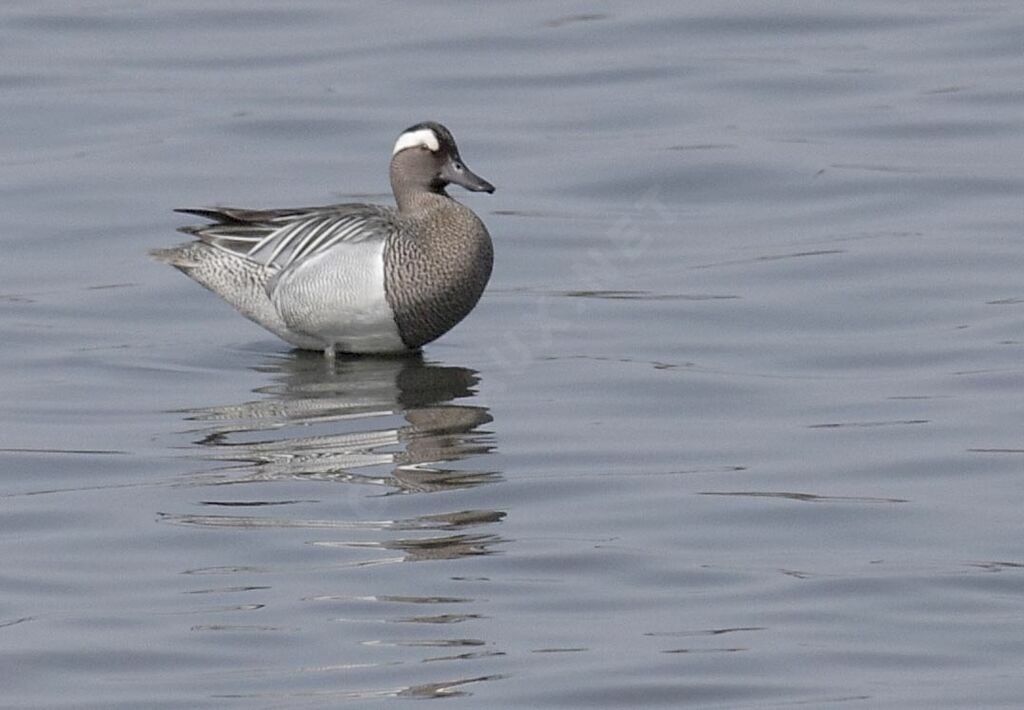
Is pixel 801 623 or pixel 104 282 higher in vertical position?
pixel 104 282

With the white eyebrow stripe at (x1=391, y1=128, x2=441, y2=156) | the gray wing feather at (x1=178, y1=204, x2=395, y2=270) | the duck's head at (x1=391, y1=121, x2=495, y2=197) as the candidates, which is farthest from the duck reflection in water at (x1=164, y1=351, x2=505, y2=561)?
the white eyebrow stripe at (x1=391, y1=128, x2=441, y2=156)

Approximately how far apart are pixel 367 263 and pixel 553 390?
1.16 metres

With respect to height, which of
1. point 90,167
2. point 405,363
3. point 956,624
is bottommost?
point 956,624

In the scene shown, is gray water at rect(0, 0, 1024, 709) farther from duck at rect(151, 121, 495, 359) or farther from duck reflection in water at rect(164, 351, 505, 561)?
duck at rect(151, 121, 495, 359)

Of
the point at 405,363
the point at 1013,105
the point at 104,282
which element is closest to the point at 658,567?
the point at 405,363

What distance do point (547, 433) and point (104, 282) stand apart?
373 cm

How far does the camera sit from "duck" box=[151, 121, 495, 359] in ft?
35.9

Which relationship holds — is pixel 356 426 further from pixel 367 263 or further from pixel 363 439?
pixel 367 263

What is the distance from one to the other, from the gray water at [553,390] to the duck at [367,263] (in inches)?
8.3

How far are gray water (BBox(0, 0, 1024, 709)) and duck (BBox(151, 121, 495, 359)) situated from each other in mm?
210

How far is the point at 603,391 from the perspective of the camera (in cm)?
1016

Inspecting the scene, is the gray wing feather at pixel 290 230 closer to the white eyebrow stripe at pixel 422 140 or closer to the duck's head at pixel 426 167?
the duck's head at pixel 426 167

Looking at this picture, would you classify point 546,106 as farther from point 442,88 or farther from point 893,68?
point 893,68

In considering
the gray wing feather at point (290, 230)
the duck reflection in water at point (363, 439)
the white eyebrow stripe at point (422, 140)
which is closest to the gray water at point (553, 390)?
the duck reflection in water at point (363, 439)
